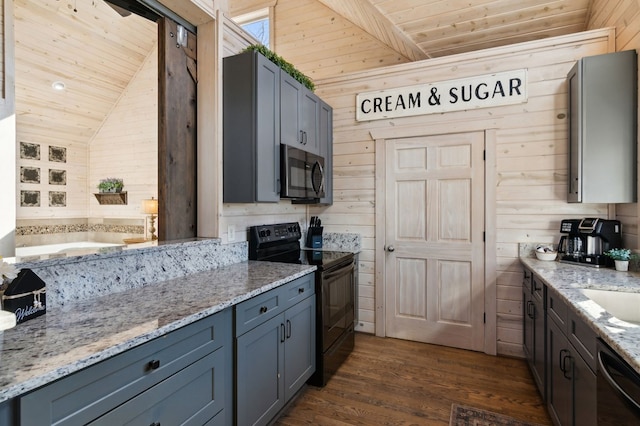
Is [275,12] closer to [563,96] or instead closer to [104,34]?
[104,34]

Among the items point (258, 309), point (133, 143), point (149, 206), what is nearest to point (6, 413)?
point (258, 309)

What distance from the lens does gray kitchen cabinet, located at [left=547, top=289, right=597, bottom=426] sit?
4.59 feet

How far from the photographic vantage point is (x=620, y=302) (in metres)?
1.80

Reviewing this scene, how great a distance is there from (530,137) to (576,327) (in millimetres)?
1904

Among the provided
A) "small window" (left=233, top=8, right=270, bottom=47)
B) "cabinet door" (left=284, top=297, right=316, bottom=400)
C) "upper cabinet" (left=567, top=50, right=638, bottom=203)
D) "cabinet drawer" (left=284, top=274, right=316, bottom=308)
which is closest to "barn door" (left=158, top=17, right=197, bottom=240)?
"cabinet drawer" (left=284, top=274, right=316, bottom=308)

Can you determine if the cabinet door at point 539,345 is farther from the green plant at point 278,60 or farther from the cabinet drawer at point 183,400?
the green plant at point 278,60

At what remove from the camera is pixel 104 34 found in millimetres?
4598

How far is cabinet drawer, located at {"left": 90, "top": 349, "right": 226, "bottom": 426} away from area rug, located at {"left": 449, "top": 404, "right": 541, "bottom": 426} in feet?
4.87

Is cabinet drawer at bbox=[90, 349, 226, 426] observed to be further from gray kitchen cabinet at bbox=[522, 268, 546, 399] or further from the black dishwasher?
gray kitchen cabinet at bbox=[522, 268, 546, 399]

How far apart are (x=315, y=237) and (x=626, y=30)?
2.98 metres

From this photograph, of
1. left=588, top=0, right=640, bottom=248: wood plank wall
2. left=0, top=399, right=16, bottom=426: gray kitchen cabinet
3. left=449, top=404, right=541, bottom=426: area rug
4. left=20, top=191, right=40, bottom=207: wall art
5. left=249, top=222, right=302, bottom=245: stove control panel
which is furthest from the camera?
left=20, top=191, right=40, bottom=207: wall art

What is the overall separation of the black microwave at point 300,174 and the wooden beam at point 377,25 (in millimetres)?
1514

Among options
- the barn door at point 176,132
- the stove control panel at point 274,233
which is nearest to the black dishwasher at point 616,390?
the stove control panel at point 274,233

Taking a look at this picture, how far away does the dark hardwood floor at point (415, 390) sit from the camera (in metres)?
2.16
